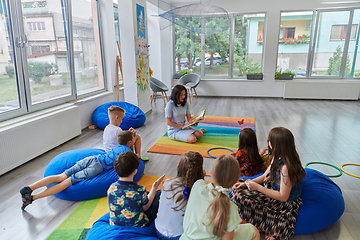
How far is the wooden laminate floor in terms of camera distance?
2.25 metres

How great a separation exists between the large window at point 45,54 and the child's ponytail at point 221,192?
327cm

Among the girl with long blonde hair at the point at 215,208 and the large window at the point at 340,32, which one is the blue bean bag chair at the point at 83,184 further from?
the large window at the point at 340,32

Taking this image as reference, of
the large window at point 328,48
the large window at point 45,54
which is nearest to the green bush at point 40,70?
the large window at point 45,54

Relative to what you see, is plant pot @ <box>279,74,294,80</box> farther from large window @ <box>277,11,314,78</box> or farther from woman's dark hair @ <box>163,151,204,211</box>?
woman's dark hair @ <box>163,151,204,211</box>

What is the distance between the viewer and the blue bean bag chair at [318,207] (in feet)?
6.79

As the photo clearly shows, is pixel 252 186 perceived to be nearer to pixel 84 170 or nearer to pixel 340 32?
pixel 84 170

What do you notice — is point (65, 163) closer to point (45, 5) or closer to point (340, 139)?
point (45, 5)

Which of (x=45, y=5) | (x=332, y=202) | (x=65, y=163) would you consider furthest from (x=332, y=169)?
(x=45, y=5)

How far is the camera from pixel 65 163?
2.77m

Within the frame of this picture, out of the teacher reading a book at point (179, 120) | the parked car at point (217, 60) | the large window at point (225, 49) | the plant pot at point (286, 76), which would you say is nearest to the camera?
the teacher reading a book at point (179, 120)

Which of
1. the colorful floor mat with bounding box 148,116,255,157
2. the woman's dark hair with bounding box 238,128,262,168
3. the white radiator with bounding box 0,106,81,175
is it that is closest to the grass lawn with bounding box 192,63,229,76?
the colorful floor mat with bounding box 148,116,255,157

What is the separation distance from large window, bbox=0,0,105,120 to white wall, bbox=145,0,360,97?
3.04 meters

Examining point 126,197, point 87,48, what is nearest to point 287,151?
point 126,197

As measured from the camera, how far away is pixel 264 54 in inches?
326
